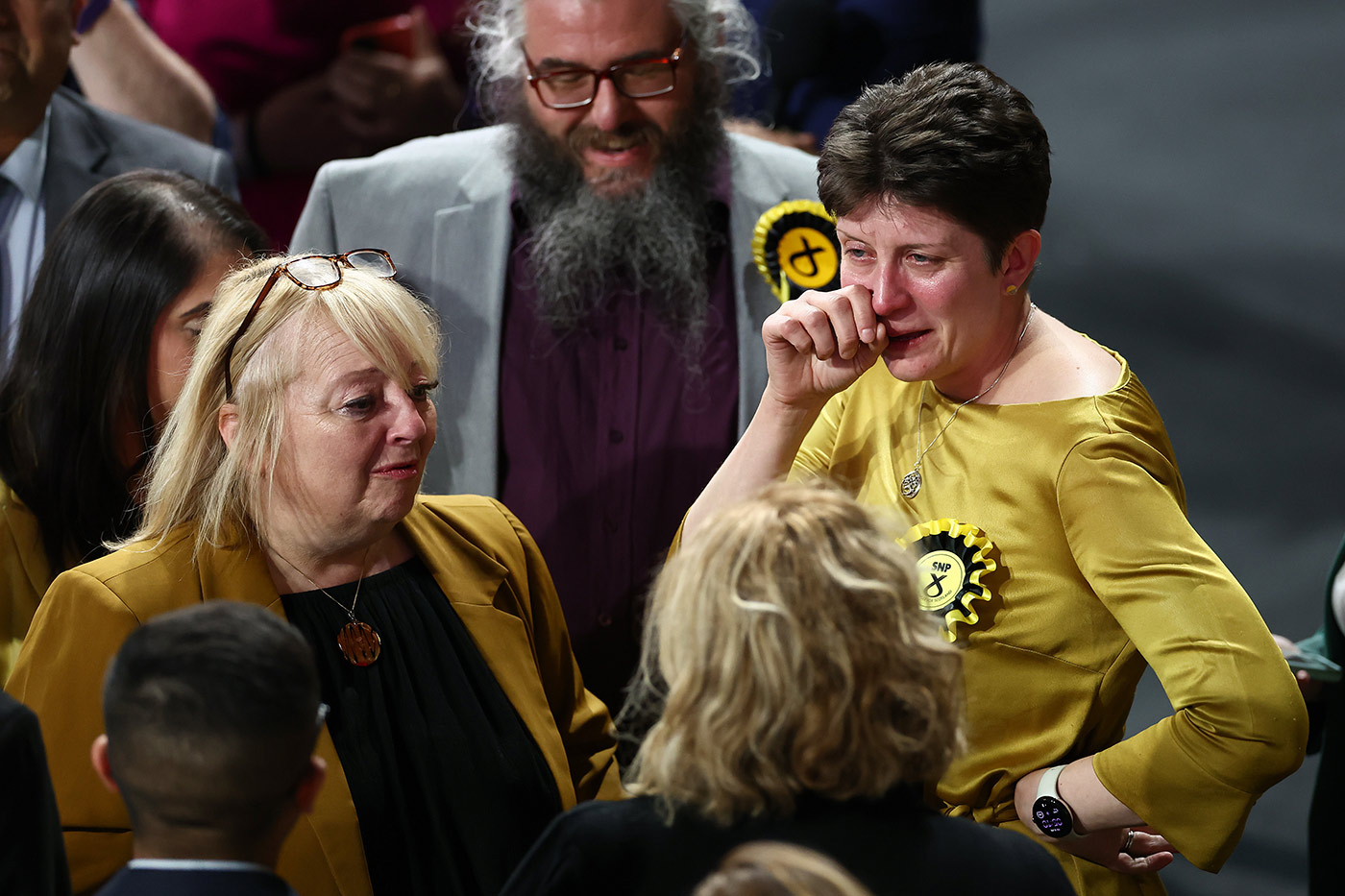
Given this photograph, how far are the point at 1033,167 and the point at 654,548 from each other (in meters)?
1.45

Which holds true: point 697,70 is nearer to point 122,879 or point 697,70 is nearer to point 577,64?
point 577,64

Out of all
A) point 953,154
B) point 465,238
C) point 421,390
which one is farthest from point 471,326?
point 953,154

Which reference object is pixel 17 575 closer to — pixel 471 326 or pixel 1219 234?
pixel 471 326

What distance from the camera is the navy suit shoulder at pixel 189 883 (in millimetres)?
1430

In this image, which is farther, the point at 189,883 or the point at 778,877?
the point at 189,883

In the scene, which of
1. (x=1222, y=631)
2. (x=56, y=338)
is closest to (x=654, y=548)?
(x=56, y=338)

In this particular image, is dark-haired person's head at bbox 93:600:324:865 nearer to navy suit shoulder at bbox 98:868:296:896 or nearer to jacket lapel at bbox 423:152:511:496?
navy suit shoulder at bbox 98:868:296:896

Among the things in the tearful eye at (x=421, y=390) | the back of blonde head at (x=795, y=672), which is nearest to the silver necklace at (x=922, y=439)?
the back of blonde head at (x=795, y=672)

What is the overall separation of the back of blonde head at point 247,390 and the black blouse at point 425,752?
7.8 inches

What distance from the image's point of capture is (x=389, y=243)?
3.31 metres

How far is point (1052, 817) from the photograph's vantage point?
1.96 metres

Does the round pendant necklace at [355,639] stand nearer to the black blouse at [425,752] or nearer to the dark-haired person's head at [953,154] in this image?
the black blouse at [425,752]

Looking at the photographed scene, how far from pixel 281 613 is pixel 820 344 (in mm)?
952

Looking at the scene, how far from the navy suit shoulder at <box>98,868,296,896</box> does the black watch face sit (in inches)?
42.6
